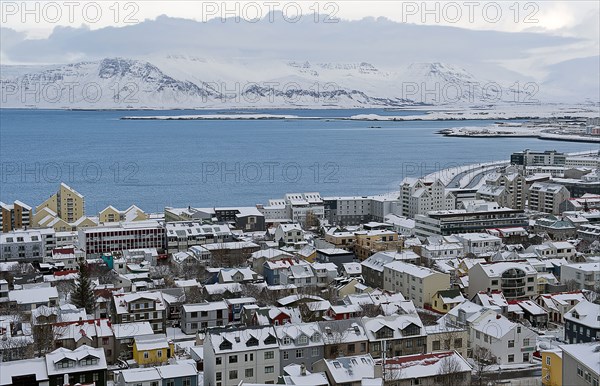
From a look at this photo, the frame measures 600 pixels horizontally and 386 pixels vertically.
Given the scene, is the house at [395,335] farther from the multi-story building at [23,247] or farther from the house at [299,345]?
the multi-story building at [23,247]

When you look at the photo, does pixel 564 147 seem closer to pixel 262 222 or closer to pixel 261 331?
pixel 262 222

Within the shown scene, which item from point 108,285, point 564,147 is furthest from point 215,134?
point 108,285

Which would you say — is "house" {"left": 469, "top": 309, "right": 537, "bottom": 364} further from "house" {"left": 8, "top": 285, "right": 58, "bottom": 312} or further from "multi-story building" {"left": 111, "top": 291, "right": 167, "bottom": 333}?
"house" {"left": 8, "top": 285, "right": 58, "bottom": 312}

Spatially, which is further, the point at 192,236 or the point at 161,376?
the point at 192,236

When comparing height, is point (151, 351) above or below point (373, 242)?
below

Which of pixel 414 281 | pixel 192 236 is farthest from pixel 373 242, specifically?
pixel 414 281

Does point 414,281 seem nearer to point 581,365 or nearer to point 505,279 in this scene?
point 505,279

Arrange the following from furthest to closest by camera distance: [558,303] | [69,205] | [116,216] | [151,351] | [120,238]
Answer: [69,205], [116,216], [120,238], [558,303], [151,351]

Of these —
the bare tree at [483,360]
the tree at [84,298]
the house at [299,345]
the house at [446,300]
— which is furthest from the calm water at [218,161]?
the bare tree at [483,360]
